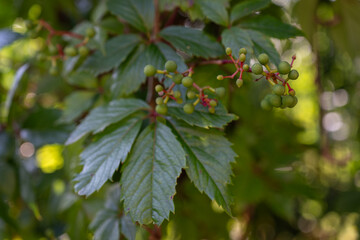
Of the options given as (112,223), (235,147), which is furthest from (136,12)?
(235,147)

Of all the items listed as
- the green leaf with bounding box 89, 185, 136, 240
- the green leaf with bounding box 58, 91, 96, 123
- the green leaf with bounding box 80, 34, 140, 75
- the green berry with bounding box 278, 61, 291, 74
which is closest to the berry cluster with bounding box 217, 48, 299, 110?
the green berry with bounding box 278, 61, 291, 74

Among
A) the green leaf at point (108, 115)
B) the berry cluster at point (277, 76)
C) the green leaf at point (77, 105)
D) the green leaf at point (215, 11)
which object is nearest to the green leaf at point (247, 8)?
the green leaf at point (215, 11)

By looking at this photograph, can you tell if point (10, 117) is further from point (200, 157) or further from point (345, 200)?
point (345, 200)

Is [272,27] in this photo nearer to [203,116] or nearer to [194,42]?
[194,42]

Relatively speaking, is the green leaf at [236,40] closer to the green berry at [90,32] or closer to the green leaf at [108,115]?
the green leaf at [108,115]

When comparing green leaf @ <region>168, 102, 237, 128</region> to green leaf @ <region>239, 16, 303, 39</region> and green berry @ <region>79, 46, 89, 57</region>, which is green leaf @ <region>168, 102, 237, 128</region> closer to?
green leaf @ <region>239, 16, 303, 39</region>

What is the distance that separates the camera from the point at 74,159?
1.07 m

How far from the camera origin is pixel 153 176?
0.77m

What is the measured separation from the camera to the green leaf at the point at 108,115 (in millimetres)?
864

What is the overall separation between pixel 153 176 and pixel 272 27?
50 cm

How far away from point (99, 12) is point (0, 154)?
0.64 metres

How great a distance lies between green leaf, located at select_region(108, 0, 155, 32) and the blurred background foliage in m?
0.06

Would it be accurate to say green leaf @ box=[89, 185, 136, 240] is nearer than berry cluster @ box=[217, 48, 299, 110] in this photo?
No

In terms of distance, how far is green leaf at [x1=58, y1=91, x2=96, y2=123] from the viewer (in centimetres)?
122
